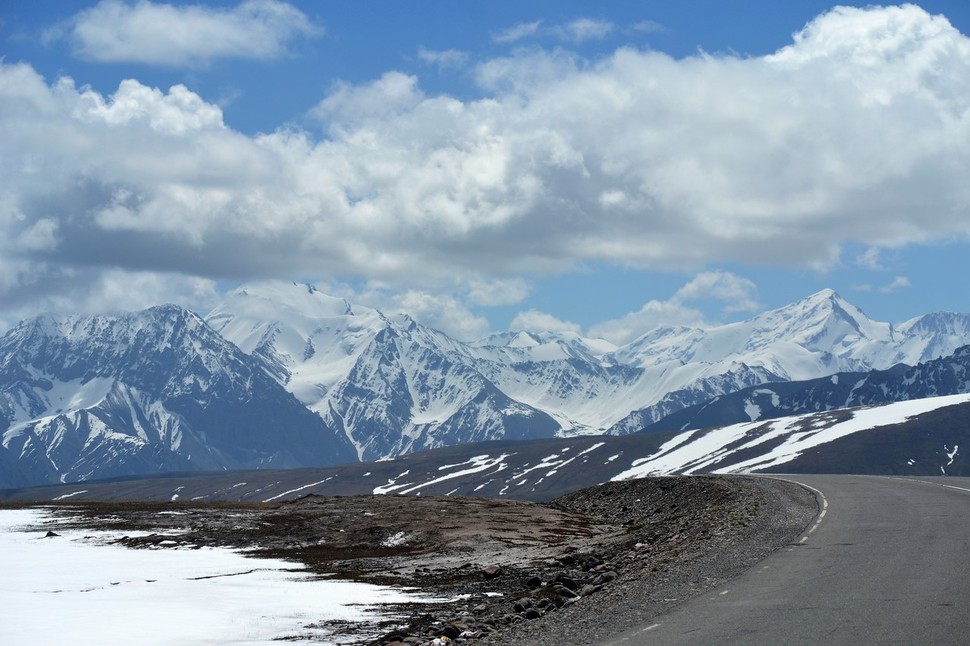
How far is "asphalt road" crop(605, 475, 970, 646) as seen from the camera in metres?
18.8

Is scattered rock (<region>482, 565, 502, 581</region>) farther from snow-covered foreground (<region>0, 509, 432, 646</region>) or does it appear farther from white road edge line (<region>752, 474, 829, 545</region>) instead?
white road edge line (<region>752, 474, 829, 545</region>)

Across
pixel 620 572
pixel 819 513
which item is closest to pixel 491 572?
pixel 620 572

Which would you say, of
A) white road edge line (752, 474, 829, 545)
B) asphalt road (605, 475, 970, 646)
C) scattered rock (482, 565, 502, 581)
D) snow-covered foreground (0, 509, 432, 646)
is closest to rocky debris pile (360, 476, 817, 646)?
scattered rock (482, 565, 502, 581)

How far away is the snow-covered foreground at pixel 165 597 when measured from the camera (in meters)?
24.7

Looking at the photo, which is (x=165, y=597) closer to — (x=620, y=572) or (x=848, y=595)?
(x=620, y=572)

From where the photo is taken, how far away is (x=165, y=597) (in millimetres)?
30344

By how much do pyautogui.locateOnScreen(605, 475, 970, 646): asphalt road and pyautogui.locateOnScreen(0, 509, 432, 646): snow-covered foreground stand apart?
973 cm

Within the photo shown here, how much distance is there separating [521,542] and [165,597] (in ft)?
61.9

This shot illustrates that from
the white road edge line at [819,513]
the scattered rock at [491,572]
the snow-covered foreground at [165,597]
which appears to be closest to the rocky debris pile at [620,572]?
the scattered rock at [491,572]

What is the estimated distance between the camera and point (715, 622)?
20375mm

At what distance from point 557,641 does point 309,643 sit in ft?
21.7

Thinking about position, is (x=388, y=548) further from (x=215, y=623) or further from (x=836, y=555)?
(x=836, y=555)

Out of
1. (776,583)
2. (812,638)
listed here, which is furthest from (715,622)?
(776,583)

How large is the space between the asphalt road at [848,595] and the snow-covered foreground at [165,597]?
973cm
